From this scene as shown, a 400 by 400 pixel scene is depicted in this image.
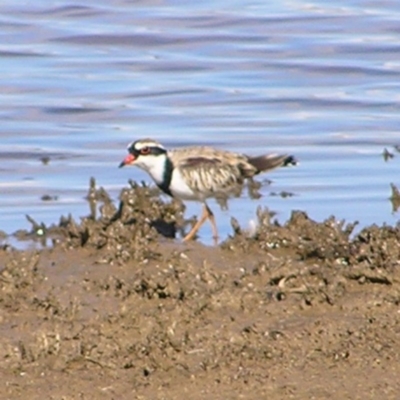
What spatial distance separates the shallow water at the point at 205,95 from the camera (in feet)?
36.5

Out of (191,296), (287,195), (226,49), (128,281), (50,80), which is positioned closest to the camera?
(191,296)

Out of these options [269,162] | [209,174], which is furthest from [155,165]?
[269,162]

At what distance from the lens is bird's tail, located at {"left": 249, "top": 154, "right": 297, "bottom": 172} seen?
10.0 meters

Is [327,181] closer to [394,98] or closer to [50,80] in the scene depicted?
[394,98]

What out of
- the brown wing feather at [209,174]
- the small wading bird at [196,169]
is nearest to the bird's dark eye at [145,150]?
the small wading bird at [196,169]

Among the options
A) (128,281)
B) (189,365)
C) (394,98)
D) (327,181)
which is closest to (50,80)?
(394,98)

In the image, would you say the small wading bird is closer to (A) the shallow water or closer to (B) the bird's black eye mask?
(B) the bird's black eye mask

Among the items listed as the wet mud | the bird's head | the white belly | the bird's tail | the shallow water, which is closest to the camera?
the wet mud

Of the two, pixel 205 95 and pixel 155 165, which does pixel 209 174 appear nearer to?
pixel 155 165

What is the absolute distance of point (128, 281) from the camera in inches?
303

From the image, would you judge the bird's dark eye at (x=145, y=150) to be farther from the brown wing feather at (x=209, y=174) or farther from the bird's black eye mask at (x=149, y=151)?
the brown wing feather at (x=209, y=174)

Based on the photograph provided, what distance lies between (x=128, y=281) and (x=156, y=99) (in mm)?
7417

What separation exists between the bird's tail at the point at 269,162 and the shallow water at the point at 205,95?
36 cm

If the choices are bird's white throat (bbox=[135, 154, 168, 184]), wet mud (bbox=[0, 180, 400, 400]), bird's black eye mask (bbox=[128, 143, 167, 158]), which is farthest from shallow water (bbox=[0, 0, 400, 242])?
wet mud (bbox=[0, 180, 400, 400])
